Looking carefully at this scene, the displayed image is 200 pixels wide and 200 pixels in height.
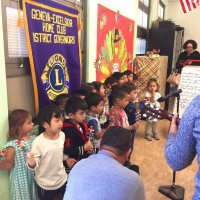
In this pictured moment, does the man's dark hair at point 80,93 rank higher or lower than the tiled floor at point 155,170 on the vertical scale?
higher

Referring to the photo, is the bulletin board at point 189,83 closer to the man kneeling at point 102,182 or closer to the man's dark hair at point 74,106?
the man's dark hair at point 74,106

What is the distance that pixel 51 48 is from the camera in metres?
2.05

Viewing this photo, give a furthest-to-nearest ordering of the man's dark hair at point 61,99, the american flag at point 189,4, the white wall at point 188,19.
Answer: the white wall at point 188,19, the american flag at point 189,4, the man's dark hair at point 61,99

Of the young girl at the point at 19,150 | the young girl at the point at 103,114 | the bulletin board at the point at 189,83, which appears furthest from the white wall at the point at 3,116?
the bulletin board at the point at 189,83

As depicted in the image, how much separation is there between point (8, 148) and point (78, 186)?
82cm

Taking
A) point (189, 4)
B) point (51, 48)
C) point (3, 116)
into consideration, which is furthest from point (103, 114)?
point (189, 4)

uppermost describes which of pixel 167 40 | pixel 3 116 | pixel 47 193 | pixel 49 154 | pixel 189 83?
pixel 167 40

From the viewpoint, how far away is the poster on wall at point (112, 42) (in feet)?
10.1

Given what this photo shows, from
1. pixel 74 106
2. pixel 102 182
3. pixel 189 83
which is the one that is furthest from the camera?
pixel 189 83

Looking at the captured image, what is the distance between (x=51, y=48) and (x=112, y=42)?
1590 mm

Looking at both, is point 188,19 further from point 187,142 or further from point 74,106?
point 187,142

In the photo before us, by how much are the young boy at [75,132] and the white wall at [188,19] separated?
6289mm

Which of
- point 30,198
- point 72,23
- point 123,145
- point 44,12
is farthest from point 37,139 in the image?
point 72,23

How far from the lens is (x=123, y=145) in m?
1.07
